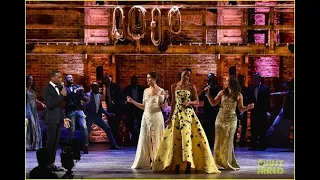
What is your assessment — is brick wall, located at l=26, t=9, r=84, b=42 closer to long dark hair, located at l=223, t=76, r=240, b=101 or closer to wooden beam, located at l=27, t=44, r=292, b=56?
wooden beam, located at l=27, t=44, r=292, b=56

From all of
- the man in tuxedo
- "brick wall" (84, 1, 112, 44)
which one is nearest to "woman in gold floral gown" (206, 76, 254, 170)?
the man in tuxedo

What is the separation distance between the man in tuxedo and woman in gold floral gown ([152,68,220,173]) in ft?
7.23

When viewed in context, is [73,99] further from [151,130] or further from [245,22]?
[245,22]

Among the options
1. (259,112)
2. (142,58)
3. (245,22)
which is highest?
(245,22)

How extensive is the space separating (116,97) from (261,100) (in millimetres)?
2359

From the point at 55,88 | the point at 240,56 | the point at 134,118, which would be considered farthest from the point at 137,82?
the point at 55,88

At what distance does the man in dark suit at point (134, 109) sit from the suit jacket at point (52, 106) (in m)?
2.35

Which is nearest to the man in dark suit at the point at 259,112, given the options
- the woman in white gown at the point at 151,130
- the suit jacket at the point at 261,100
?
the suit jacket at the point at 261,100

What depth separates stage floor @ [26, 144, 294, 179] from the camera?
1191cm

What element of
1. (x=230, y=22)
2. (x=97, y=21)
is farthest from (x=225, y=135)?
(x=97, y=21)

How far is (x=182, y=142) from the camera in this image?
39.4 feet

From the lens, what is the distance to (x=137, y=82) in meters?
15.1

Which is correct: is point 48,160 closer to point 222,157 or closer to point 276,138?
point 222,157

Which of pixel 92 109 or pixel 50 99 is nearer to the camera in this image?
pixel 50 99
